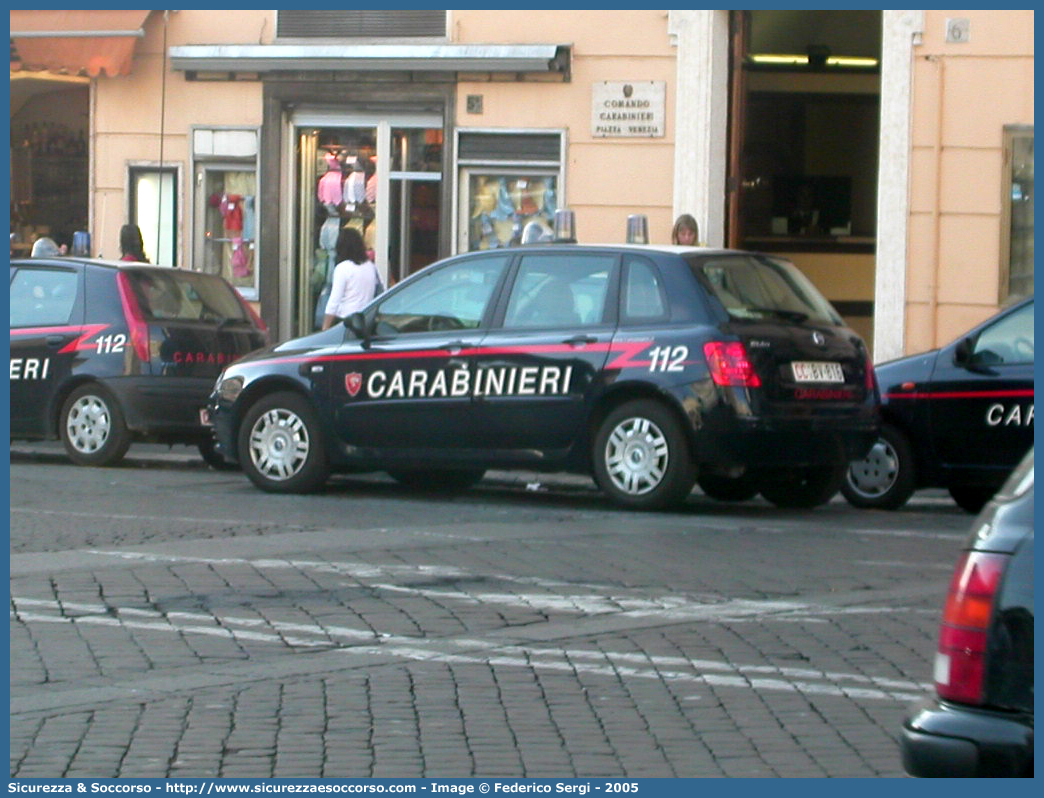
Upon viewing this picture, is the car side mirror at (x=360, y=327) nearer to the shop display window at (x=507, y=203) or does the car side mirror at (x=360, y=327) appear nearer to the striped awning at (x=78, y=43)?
the shop display window at (x=507, y=203)

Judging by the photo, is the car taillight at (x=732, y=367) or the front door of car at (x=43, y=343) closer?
the car taillight at (x=732, y=367)

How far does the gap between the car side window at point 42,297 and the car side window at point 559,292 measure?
4.38 meters

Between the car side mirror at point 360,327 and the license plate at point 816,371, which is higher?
the car side mirror at point 360,327

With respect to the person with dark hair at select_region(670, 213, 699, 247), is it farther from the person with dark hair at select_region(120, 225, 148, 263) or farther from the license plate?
the person with dark hair at select_region(120, 225, 148, 263)

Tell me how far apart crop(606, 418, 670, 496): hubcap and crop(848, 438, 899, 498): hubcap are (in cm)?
149

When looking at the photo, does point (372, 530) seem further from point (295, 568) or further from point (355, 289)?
point (355, 289)

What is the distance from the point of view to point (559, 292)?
41.3 feet

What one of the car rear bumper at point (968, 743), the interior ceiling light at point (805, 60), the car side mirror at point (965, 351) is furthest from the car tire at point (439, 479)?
the interior ceiling light at point (805, 60)

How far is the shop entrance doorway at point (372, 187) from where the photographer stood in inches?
854

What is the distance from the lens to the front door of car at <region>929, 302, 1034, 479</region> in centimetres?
1222

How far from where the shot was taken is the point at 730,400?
38.6 feet

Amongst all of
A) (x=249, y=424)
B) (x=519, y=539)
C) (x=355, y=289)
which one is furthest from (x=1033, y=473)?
(x=355, y=289)

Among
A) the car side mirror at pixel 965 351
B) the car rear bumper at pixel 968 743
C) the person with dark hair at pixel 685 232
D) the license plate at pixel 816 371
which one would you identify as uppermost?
the person with dark hair at pixel 685 232

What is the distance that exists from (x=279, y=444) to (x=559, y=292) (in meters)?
2.27
